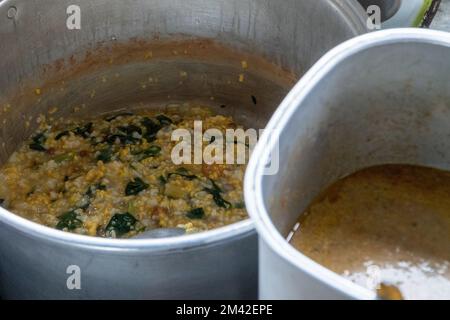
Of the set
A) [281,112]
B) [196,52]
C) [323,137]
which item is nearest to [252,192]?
[281,112]

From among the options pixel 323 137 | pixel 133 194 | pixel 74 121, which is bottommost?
pixel 133 194

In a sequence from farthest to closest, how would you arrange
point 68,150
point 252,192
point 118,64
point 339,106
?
1. point 118,64
2. point 68,150
3. point 339,106
4. point 252,192

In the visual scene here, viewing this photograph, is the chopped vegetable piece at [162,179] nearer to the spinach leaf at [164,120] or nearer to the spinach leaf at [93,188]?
the spinach leaf at [93,188]

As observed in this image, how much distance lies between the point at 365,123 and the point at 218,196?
1.94 ft

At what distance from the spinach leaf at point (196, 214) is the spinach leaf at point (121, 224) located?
13cm

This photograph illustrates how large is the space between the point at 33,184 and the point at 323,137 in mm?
897

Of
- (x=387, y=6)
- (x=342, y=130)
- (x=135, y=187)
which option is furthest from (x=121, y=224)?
(x=387, y=6)

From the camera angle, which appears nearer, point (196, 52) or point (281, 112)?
point (281, 112)

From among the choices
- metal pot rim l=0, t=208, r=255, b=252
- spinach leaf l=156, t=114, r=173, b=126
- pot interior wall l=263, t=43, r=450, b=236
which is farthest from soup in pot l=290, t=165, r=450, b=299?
spinach leaf l=156, t=114, r=173, b=126

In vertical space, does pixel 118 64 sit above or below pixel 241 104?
above

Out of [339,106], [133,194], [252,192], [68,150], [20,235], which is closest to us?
[252,192]

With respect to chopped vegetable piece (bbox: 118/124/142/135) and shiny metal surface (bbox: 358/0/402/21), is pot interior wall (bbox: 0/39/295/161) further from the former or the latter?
shiny metal surface (bbox: 358/0/402/21)
